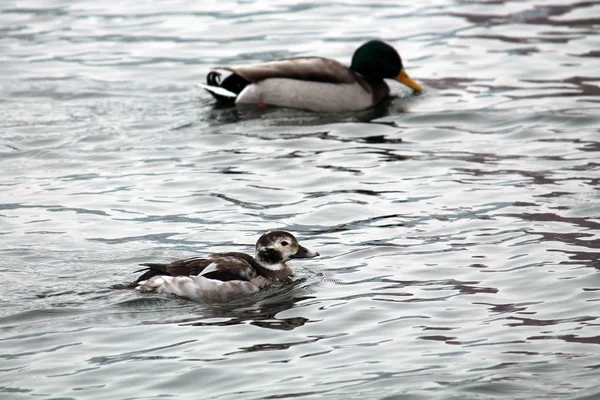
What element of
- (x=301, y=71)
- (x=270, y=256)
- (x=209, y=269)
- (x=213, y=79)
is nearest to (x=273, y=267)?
(x=270, y=256)

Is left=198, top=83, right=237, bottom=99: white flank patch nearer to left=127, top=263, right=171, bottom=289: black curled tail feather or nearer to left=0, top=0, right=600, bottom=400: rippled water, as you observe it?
left=0, top=0, right=600, bottom=400: rippled water

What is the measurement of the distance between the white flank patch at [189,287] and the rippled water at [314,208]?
0.40 ft

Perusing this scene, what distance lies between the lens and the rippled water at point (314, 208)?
8953 mm

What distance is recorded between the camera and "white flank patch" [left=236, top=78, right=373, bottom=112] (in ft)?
57.1

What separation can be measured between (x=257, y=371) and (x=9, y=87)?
414 inches

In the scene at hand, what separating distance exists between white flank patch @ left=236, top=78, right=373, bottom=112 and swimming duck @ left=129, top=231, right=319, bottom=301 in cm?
658

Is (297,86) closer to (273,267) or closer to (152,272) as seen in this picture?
(273,267)

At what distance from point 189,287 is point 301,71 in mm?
7490

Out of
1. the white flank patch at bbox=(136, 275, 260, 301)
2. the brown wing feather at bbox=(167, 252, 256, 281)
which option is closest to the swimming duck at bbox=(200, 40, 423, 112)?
the brown wing feather at bbox=(167, 252, 256, 281)

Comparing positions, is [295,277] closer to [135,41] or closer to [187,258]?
[187,258]

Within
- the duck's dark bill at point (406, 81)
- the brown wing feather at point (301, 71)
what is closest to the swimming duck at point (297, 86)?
the brown wing feather at point (301, 71)

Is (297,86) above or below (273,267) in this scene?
above

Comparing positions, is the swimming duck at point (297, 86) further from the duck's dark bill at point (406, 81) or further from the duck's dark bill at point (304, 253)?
the duck's dark bill at point (304, 253)

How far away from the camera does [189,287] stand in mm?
10438
